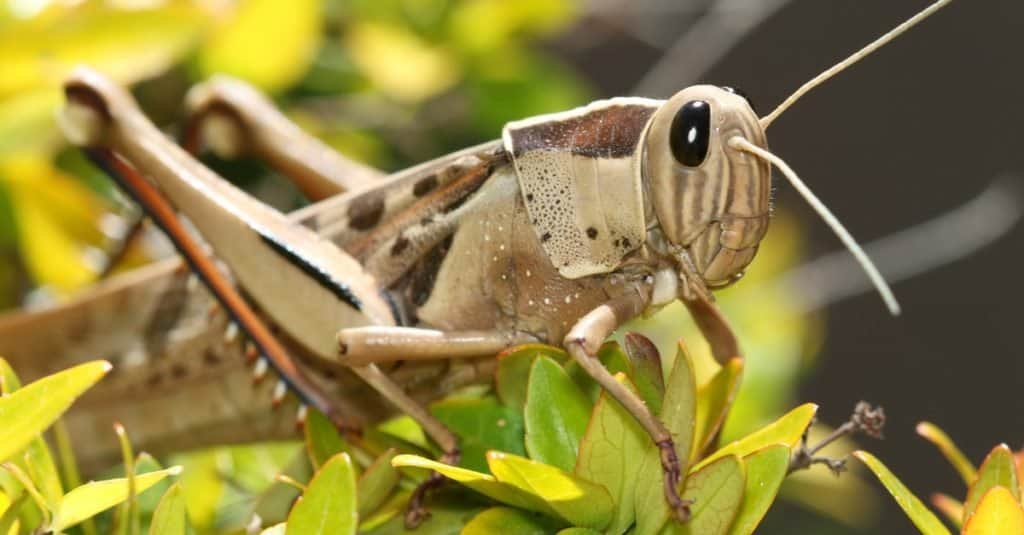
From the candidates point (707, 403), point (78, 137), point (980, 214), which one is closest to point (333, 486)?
point (707, 403)

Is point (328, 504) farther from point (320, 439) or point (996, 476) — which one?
point (996, 476)

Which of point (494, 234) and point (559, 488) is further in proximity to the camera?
point (494, 234)

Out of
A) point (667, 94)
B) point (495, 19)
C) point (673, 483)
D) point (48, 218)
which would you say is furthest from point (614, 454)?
point (667, 94)

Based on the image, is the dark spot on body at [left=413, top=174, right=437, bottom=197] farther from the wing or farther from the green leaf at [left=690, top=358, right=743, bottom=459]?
the green leaf at [left=690, top=358, right=743, bottom=459]

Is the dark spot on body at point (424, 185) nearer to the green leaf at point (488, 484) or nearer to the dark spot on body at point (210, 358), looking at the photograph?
the dark spot on body at point (210, 358)

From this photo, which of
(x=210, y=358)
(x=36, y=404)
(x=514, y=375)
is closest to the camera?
(x=36, y=404)

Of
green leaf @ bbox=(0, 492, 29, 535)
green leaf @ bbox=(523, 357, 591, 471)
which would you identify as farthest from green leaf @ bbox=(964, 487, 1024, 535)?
green leaf @ bbox=(0, 492, 29, 535)

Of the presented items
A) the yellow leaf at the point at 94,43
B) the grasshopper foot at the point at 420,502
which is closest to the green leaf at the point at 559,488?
the grasshopper foot at the point at 420,502

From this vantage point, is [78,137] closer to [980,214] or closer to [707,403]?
[707,403]
